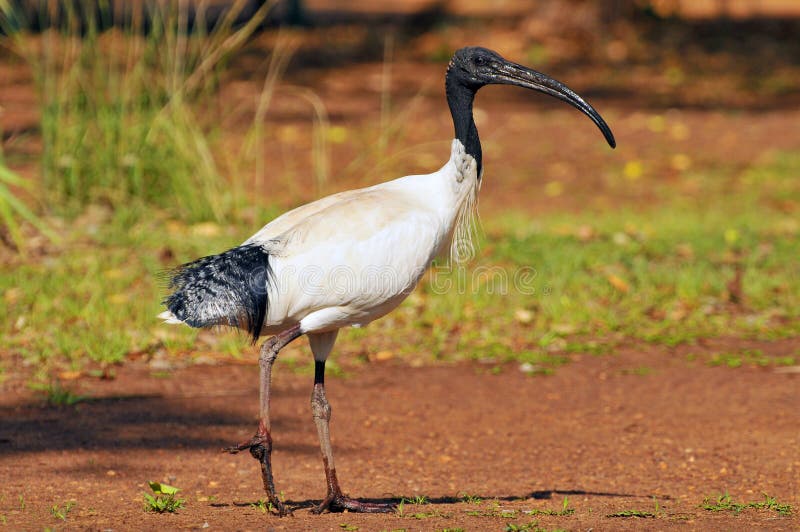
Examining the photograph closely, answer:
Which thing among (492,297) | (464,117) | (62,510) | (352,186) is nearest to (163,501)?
(62,510)

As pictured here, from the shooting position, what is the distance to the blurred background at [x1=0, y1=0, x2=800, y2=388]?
6.73 meters

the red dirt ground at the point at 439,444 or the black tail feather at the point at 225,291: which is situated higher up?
the black tail feather at the point at 225,291

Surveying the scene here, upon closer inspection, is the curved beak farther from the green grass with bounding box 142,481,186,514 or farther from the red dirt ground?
the green grass with bounding box 142,481,186,514

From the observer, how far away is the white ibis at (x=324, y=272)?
4.11m

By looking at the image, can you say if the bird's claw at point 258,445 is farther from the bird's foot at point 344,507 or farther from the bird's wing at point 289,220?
the bird's wing at point 289,220

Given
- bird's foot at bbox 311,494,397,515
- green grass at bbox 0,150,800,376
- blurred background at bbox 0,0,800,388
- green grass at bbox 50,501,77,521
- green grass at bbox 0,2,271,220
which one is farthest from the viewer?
green grass at bbox 0,2,271,220

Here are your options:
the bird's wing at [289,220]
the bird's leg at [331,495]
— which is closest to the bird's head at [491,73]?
the bird's wing at [289,220]

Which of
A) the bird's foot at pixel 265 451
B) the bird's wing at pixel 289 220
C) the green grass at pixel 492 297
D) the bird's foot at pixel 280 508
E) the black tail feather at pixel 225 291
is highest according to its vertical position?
the bird's wing at pixel 289 220

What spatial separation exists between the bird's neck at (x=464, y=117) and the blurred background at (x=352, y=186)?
73.1 inches

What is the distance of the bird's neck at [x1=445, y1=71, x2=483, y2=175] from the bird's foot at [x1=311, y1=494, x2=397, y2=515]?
138 cm

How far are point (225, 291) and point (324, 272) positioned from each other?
1.19ft

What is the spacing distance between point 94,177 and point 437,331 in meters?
3.10

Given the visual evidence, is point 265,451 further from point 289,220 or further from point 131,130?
point 131,130

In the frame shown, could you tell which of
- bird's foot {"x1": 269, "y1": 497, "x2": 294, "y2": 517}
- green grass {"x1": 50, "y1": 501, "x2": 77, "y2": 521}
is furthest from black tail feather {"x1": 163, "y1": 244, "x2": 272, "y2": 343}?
green grass {"x1": 50, "y1": 501, "x2": 77, "y2": 521}
